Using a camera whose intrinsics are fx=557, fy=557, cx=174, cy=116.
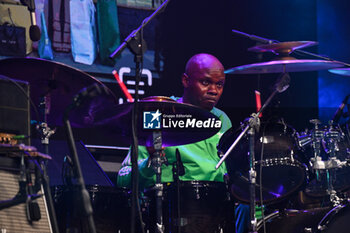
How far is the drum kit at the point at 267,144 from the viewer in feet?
10.2

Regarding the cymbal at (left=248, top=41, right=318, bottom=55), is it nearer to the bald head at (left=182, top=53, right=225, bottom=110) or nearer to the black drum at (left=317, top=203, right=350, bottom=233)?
the bald head at (left=182, top=53, right=225, bottom=110)

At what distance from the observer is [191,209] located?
3.44 meters

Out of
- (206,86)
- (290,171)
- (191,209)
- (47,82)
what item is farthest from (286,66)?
(47,82)

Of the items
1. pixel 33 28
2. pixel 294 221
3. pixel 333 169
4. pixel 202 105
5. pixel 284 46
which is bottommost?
pixel 294 221

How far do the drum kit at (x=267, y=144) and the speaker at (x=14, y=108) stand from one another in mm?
81

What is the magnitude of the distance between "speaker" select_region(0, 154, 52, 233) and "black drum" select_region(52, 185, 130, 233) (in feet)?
1.04

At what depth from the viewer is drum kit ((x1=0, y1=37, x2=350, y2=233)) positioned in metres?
3.11

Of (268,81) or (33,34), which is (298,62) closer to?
(268,81)

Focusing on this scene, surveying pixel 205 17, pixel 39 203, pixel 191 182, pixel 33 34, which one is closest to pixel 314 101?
pixel 205 17

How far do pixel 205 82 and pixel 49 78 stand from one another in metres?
1.87

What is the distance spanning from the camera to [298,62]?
12.2 ft

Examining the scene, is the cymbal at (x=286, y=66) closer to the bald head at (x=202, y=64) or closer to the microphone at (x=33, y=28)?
the bald head at (x=202, y=64)

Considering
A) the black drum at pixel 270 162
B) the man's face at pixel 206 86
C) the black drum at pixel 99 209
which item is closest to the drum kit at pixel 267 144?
the black drum at pixel 270 162

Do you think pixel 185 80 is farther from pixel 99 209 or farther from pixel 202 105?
pixel 99 209
